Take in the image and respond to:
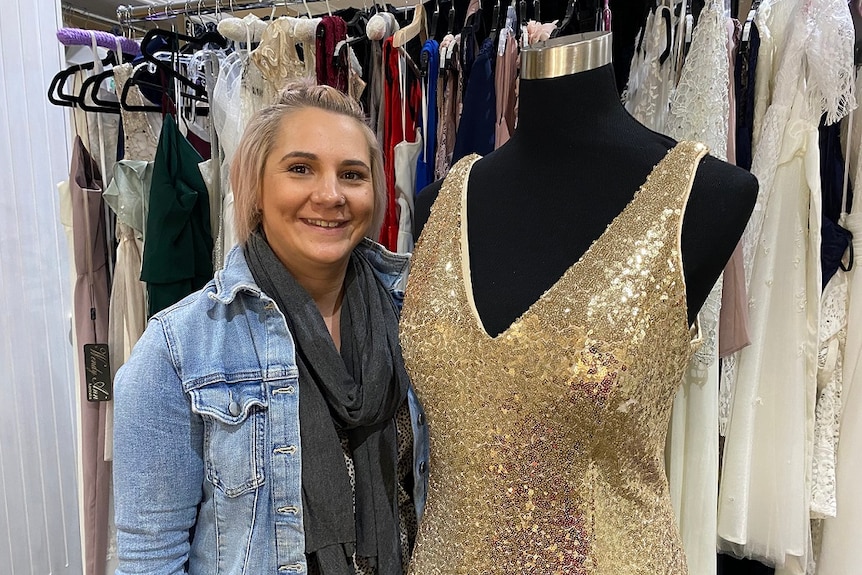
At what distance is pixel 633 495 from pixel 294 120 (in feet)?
2.47

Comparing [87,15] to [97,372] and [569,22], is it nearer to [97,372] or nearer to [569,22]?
[97,372]

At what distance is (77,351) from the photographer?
1.59 meters

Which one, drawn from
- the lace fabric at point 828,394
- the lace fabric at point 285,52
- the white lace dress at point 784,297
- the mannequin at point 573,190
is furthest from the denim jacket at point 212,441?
the lace fabric at point 828,394

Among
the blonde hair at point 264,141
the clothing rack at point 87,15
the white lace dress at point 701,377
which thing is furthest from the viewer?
the clothing rack at point 87,15

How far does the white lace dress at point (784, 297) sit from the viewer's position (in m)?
1.25

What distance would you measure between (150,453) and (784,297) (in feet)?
4.34

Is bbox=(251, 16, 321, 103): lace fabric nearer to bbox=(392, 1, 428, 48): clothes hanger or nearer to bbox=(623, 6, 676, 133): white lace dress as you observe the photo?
bbox=(392, 1, 428, 48): clothes hanger

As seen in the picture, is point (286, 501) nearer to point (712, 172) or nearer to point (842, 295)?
point (712, 172)

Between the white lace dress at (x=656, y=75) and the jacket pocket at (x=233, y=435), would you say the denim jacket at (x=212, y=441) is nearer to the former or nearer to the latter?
the jacket pocket at (x=233, y=435)

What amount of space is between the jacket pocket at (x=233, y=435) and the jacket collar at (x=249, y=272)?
0.45 ft

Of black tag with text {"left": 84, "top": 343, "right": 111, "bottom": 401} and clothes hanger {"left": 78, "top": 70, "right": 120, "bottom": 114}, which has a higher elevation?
clothes hanger {"left": 78, "top": 70, "right": 120, "bottom": 114}

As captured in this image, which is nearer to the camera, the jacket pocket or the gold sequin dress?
the gold sequin dress

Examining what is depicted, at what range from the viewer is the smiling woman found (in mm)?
850

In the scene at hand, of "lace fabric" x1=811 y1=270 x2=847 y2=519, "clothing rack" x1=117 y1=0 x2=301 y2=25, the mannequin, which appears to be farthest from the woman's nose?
"lace fabric" x1=811 y1=270 x2=847 y2=519
